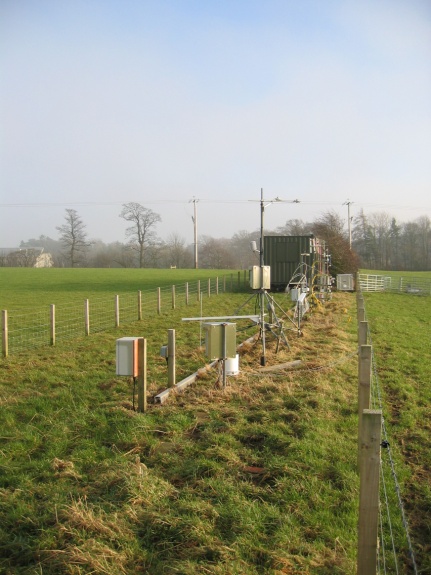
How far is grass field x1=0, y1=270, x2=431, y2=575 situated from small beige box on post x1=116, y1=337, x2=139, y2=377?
512 mm

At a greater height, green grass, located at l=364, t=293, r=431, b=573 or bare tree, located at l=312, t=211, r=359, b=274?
bare tree, located at l=312, t=211, r=359, b=274

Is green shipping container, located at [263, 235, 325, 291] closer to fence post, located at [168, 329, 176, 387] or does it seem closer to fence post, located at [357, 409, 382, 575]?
fence post, located at [168, 329, 176, 387]

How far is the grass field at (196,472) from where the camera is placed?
366cm

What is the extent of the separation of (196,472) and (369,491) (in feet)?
7.34

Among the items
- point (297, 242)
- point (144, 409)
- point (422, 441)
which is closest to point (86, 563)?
point (144, 409)

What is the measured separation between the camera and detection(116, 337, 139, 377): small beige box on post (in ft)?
21.3

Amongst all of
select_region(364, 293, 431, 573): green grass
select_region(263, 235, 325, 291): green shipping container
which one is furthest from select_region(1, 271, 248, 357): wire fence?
select_region(263, 235, 325, 291): green shipping container

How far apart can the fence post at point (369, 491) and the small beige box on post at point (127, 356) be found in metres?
4.00

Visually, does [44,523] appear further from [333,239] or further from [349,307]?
[333,239]

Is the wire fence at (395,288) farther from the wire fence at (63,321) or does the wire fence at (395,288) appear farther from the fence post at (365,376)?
the fence post at (365,376)

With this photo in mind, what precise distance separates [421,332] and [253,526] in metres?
12.6

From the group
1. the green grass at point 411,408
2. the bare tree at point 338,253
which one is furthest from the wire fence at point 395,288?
the green grass at point 411,408

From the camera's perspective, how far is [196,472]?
4832 mm

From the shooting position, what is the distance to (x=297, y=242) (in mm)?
30391
